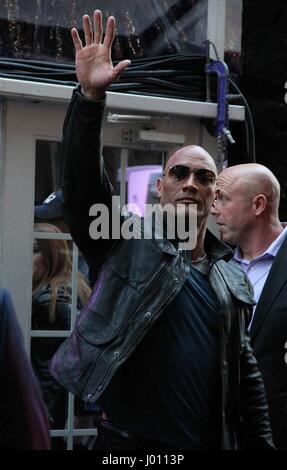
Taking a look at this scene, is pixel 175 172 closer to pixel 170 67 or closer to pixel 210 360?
pixel 210 360

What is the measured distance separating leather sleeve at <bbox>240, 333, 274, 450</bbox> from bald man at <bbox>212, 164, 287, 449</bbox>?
80cm

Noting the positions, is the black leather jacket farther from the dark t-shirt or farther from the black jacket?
the black jacket

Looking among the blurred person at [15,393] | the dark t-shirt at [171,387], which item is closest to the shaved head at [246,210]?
the dark t-shirt at [171,387]

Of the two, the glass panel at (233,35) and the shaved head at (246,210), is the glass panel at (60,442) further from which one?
the glass panel at (233,35)

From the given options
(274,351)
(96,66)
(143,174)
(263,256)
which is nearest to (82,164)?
(96,66)

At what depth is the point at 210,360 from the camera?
3291 millimetres

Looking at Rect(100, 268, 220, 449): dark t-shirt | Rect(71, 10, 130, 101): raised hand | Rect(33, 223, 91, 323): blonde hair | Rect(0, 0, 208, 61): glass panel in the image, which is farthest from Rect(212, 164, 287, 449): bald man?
Rect(71, 10, 130, 101): raised hand

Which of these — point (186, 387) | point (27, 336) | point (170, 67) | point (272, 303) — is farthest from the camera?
point (170, 67)

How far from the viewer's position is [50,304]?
5.13 metres

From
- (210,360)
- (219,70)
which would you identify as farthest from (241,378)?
(219,70)

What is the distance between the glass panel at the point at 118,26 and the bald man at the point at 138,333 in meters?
1.97

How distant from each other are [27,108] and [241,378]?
2.22 metres
